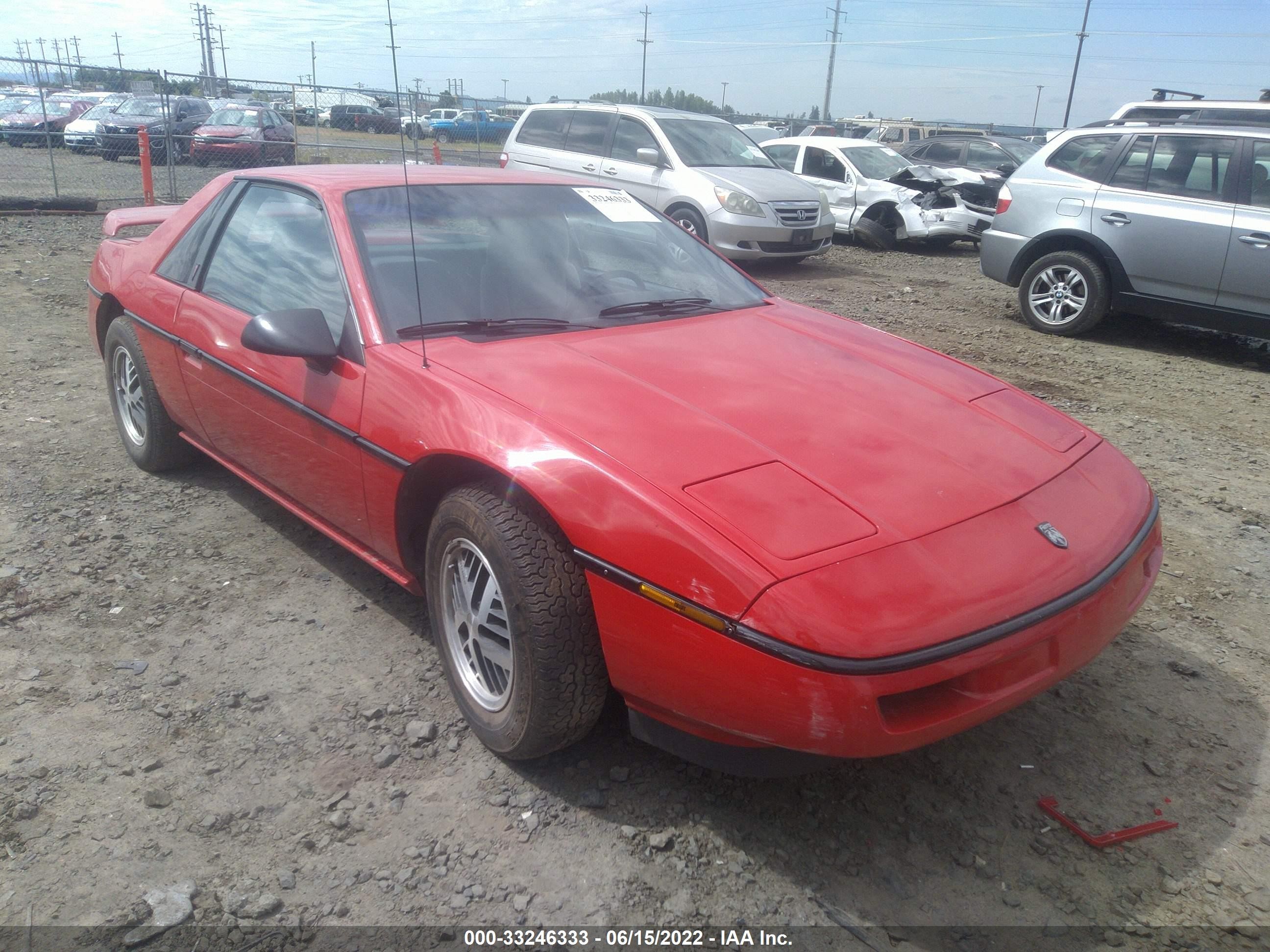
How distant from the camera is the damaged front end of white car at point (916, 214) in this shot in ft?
41.6

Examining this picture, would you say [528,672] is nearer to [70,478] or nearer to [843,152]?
[70,478]

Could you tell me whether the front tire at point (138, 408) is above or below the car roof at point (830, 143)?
below

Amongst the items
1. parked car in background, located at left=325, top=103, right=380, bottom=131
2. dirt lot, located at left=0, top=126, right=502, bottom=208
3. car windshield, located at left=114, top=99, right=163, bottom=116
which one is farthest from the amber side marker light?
car windshield, located at left=114, top=99, right=163, bottom=116

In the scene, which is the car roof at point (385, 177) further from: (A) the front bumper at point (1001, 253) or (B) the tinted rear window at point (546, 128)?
(B) the tinted rear window at point (546, 128)

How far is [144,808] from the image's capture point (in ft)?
7.56

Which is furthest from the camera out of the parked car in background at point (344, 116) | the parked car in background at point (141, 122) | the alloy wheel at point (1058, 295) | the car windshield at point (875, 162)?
the parked car in background at point (141, 122)

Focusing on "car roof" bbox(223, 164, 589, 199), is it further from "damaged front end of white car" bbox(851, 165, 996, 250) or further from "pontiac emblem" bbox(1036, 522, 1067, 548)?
"damaged front end of white car" bbox(851, 165, 996, 250)

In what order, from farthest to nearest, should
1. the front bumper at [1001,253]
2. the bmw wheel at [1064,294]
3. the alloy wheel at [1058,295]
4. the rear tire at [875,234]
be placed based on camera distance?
1. the rear tire at [875,234]
2. the front bumper at [1001,253]
3. the alloy wheel at [1058,295]
4. the bmw wheel at [1064,294]

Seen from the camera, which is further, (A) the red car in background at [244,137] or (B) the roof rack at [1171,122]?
(A) the red car in background at [244,137]

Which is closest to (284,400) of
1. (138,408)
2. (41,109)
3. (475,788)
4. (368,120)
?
(475,788)

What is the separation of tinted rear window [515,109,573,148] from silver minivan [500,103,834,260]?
0.04ft

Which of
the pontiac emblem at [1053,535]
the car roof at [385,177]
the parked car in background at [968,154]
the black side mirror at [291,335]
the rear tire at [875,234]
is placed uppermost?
the car roof at [385,177]

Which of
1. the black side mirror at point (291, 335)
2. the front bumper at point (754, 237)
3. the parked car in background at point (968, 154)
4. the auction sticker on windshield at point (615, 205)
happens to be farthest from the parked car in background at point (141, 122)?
the black side mirror at point (291, 335)

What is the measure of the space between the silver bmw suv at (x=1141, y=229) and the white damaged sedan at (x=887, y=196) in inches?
187
